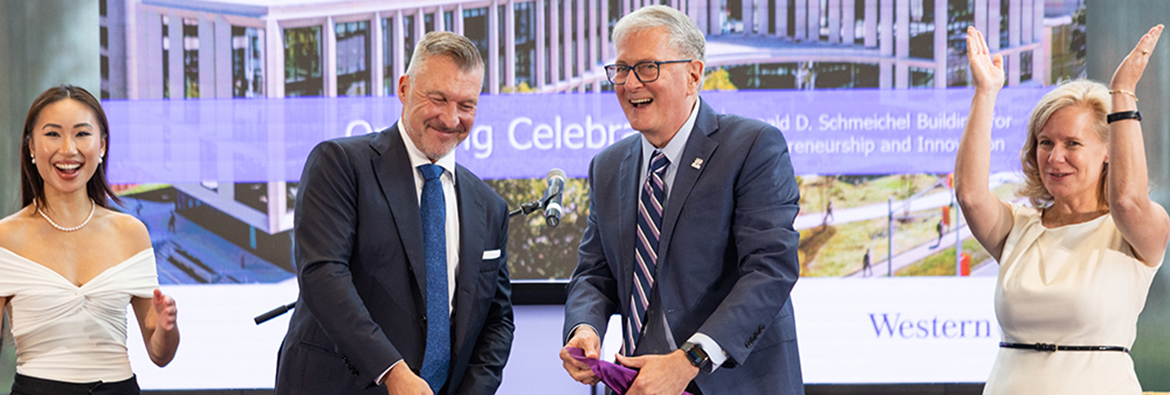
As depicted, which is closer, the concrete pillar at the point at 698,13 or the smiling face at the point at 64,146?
the smiling face at the point at 64,146

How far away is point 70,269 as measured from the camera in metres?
2.43

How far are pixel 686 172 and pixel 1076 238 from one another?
110 centimetres

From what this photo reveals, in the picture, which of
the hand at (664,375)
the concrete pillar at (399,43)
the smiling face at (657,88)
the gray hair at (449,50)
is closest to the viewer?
the hand at (664,375)

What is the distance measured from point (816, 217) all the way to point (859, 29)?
1.12 m

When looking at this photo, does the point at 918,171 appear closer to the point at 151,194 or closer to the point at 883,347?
the point at 883,347

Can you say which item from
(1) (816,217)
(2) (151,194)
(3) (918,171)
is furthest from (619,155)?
(2) (151,194)

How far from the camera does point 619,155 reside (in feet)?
7.66

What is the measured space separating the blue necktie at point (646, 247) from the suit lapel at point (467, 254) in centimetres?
46

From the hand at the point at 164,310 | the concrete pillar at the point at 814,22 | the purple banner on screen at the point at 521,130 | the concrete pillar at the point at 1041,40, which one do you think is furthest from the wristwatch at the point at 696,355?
the concrete pillar at the point at 1041,40

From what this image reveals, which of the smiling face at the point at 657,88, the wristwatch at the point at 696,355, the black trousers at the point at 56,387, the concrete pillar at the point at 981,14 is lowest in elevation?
the black trousers at the point at 56,387

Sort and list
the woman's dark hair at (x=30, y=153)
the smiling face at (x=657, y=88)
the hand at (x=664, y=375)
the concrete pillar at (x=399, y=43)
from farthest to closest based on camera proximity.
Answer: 1. the concrete pillar at (x=399, y=43)
2. the woman's dark hair at (x=30, y=153)
3. the smiling face at (x=657, y=88)
4. the hand at (x=664, y=375)

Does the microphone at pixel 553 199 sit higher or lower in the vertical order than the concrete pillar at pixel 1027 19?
lower

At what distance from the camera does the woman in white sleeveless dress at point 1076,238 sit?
2.02 metres

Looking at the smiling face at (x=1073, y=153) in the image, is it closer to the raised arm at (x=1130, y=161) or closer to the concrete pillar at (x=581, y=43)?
the raised arm at (x=1130, y=161)
